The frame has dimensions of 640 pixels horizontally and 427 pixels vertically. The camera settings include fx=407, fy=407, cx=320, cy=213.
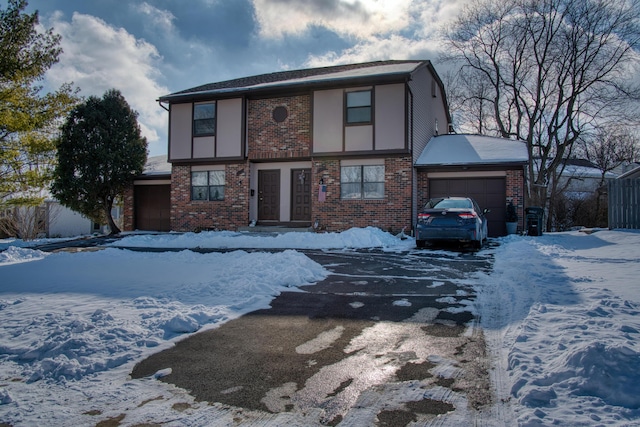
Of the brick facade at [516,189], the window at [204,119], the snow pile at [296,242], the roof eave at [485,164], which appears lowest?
the snow pile at [296,242]

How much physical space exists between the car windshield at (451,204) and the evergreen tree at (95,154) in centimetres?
1338

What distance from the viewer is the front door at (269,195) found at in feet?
55.0

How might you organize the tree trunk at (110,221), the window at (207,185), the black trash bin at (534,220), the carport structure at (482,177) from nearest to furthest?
1. the black trash bin at (534,220)
2. the carport structure at (482,177)
3. the window at (207,185)
4. the tree trunk at (110,221)

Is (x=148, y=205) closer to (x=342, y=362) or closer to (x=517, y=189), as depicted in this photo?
(x=517, y=189)

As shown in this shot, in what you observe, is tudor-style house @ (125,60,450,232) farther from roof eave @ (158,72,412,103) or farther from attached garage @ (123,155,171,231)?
attached garage @ (123,155,171,231)

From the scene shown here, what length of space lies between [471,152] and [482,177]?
1.34m

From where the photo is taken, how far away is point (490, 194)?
1547 centimetres

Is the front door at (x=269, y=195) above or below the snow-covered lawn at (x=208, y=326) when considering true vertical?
above

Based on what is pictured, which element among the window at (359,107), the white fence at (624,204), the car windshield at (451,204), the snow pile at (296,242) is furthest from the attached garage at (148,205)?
the white fence at (624,204)

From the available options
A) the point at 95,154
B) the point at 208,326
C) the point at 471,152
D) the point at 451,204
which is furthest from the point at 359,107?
the point at 208,326

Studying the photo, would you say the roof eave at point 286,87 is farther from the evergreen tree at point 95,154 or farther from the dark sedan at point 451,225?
the dark sedan at point 451,225

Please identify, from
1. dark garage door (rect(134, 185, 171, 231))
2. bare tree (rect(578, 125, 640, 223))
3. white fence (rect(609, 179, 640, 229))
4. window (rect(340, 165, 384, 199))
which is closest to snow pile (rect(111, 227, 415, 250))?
window (rect(340, 165, 384, 199))

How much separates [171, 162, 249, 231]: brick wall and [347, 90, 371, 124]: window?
4.69 m

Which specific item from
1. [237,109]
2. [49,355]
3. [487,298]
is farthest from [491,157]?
[49,355]
